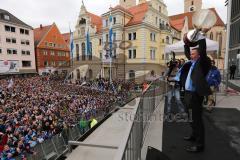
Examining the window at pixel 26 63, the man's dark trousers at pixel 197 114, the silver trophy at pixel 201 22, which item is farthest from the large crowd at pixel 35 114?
the window at pixel 26 63

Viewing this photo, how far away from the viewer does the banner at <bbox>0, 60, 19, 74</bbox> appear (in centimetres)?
3578

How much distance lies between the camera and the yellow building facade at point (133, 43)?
1251 inches

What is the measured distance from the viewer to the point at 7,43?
38000mm

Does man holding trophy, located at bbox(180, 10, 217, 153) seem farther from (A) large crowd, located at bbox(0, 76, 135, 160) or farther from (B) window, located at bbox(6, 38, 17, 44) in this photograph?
(B) window, located at bbox(6, 38, 17, 44)

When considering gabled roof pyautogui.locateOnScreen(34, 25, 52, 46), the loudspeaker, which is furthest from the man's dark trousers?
gabled roof pyautogui.locateOnScreen(34, 25, 52, 46)

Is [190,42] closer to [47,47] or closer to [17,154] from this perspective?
[17,154]

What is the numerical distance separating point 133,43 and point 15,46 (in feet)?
88.0

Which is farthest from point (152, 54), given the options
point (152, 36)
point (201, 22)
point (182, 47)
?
point (201, 22)

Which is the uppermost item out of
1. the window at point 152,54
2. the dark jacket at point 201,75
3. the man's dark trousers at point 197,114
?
the window at point 152,54

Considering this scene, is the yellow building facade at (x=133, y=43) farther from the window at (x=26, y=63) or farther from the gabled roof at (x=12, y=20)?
the gabled roof at (x=12, y=20)

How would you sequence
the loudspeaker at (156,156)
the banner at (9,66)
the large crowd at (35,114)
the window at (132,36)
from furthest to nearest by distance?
1. the banner at (9,66)
2. the window at (132,36)
3. the large crowd at (35,114)
4. the loudspeaker at (156,156)

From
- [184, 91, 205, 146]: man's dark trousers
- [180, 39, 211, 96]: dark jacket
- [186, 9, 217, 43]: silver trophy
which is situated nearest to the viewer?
[180, 39, 211, 96]: dark jacket

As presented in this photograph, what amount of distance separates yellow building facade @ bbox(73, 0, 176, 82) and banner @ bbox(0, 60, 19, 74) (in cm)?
1304

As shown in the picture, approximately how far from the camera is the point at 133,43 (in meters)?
32.9
